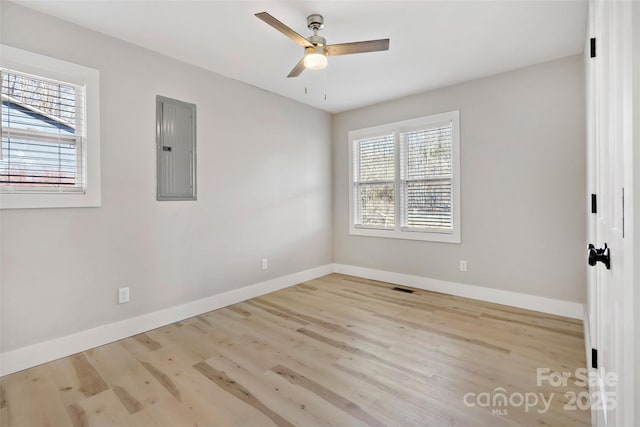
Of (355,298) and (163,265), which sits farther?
(355,298)

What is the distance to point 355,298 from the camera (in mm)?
3826

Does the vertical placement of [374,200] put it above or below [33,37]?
below

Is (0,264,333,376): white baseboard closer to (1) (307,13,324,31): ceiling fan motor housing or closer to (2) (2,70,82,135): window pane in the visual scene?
(2) (2,70,82,135): window pane

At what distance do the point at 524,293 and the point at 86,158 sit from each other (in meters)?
4.46

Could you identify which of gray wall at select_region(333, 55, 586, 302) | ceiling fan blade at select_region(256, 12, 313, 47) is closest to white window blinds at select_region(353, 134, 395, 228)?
gray wall at select_region(333, 55, 586, 302)

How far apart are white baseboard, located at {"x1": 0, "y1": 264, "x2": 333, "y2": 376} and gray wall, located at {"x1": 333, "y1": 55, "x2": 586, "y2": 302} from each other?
7.75 ft

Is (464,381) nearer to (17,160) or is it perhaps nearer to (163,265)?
(163,265)

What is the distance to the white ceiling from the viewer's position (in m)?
2.33

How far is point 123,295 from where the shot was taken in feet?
9.11

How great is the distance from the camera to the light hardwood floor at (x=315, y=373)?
5.77 ft

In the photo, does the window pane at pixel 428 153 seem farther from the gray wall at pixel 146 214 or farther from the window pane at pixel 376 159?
the gray wall at pixel 146 214

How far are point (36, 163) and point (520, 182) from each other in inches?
176

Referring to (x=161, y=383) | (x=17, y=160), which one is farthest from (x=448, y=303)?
(x=17, y=160)

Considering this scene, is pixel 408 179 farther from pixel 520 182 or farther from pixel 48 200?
pixel 48 200
